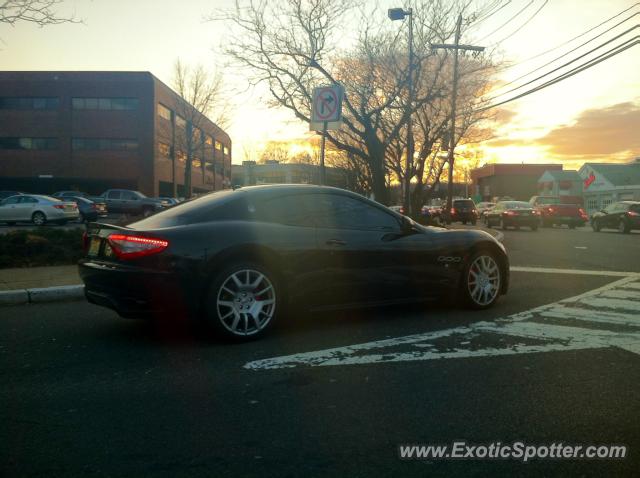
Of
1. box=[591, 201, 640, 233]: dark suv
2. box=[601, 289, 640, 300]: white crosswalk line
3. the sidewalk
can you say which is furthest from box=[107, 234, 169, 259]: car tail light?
box=[591, 201, 640, 233]: dark suv

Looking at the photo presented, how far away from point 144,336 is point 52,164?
1795 inches

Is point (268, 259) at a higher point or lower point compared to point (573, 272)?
higher

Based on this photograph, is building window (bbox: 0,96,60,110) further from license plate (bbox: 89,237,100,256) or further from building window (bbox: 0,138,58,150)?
license plate (bbox: 89,237,100,256)

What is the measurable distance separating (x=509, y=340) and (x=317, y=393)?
82.8 inches

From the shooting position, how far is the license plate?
15.7ft

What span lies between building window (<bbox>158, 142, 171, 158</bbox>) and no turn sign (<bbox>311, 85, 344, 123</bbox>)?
40.2 m

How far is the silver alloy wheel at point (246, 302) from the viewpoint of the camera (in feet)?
15.0

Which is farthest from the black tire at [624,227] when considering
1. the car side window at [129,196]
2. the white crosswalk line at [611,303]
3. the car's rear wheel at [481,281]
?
the car side window at [129,196]

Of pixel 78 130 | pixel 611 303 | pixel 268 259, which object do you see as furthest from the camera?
pixel 78 130

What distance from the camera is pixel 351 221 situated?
5402 mm

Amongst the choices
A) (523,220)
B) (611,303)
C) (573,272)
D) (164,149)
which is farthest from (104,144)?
(611,303)

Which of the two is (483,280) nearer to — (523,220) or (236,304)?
(236,304)

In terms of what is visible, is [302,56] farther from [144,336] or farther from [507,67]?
[144,336]

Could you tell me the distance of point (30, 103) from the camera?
4509cm
